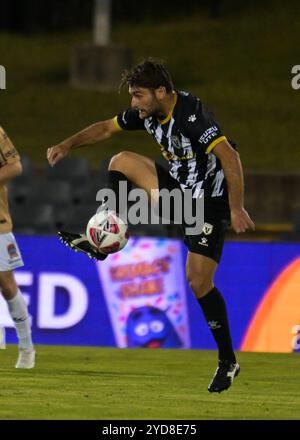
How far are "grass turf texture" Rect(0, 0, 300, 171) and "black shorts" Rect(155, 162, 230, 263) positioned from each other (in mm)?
13341

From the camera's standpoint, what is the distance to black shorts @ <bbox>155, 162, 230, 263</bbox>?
923cm

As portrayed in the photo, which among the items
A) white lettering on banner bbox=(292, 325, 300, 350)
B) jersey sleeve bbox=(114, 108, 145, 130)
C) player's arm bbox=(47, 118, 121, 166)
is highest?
jersey sleeve bbox=(114, 108, 145, 130)

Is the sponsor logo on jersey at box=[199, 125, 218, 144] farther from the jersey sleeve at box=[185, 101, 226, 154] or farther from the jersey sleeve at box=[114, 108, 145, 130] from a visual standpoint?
the jersey sleeve at box=[114, 108, 145, 130]

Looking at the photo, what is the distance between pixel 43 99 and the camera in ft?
85.5

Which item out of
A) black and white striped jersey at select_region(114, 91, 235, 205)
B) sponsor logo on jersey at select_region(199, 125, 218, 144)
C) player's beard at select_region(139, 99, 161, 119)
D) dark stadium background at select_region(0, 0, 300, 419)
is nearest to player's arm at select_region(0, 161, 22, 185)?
black and white striped jersey at select_region(114, 91, 235, 205)

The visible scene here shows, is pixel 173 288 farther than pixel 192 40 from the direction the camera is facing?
No

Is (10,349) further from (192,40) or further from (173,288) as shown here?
(192,40)

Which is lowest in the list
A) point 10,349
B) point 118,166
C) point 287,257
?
point 10,349

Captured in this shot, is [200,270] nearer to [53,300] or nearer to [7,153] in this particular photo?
[7,153]

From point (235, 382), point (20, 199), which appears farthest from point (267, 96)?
point (235, 382)

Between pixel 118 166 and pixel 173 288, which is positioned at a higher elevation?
pixel 118 166

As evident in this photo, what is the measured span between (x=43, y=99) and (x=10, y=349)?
14128 mm

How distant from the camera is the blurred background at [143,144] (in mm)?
13281

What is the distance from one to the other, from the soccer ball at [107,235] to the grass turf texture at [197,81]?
13206 mm
